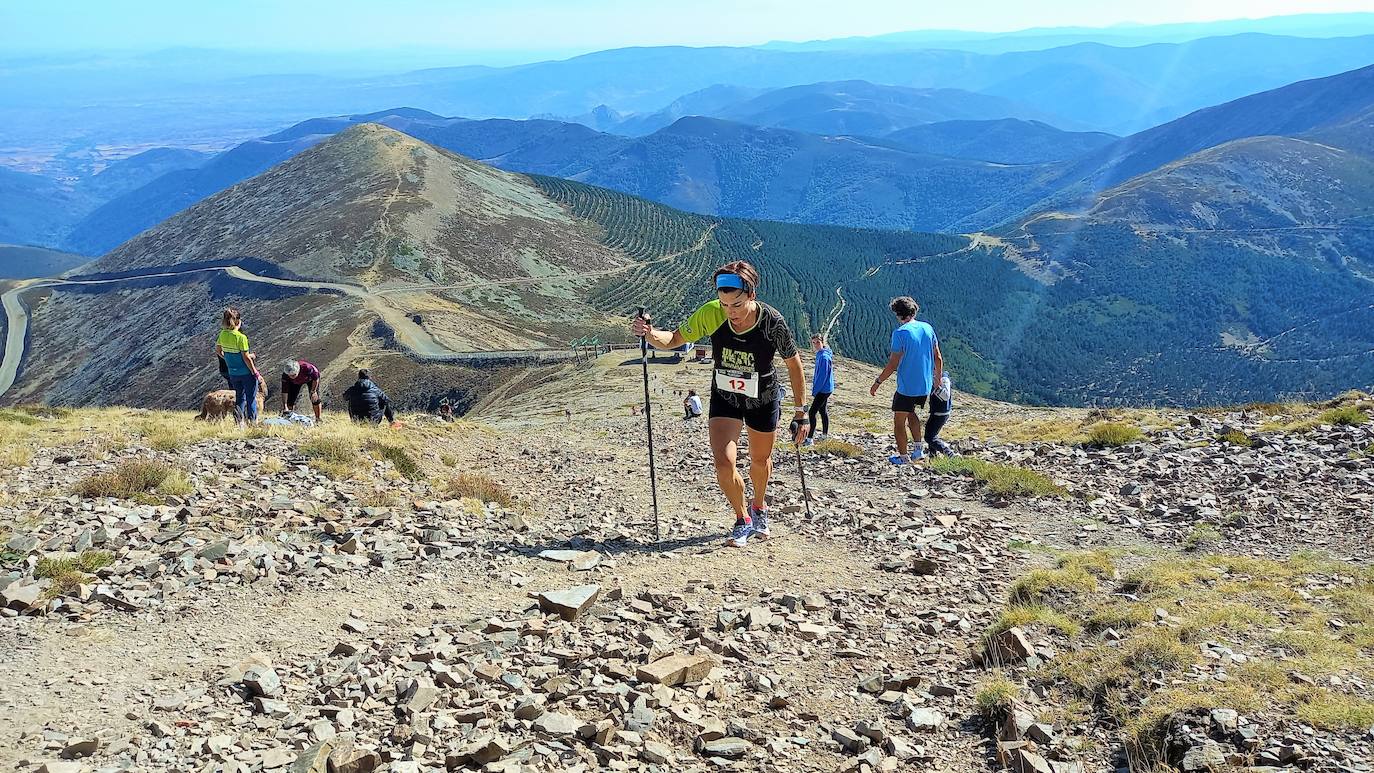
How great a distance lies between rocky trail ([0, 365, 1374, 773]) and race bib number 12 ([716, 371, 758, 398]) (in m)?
1.74

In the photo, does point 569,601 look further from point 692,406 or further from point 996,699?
point 692,406

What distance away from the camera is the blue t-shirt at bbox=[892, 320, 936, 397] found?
42.0 ft

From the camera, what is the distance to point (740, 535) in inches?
370

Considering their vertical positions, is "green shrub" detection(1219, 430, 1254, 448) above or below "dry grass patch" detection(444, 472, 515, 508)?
above

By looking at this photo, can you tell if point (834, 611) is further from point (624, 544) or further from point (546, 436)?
point (546, 436)

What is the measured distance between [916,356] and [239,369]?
12.1m

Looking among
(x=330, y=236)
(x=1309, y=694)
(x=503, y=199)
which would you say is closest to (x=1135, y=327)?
(x=503, y=199)

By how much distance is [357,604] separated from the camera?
7316mm

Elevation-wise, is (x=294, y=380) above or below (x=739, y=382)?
below

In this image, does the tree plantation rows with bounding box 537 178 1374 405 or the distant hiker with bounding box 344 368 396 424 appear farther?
the tree plantation rows with bounding box 537 178 1374 405

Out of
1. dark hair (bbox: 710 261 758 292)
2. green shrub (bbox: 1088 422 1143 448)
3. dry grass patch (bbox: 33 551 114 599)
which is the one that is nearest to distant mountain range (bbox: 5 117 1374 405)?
green shrub (bbox: 1088 422 1143 448)

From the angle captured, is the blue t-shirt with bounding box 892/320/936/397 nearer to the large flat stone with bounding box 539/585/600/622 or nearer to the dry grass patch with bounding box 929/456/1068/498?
the dry grass patch with bounding box 929/456/1068/498

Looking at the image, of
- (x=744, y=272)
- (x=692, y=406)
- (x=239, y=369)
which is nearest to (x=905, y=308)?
(x=744, y=272)

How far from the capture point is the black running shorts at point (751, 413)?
8.98m
